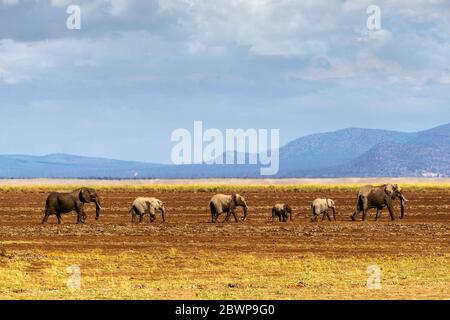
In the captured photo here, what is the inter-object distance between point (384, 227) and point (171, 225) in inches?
404

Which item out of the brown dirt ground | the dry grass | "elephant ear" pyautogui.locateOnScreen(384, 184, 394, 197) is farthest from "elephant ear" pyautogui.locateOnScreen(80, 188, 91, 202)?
"elephant ear" pyautogui.locateOnScreen(384, 184, 394, 197)

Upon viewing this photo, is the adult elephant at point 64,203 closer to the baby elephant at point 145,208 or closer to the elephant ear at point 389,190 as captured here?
the baby elephant at point 145,208

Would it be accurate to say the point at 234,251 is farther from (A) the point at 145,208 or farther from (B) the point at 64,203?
(B) the point at 64,203

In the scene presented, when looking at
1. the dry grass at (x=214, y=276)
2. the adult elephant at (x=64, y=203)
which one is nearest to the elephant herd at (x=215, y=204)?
the adult elephant at (x=64, y=203)

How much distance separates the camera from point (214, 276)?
1099 inches

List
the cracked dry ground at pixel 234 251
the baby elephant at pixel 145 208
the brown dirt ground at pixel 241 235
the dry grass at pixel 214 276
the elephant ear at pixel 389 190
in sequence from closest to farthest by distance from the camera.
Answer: the dry grass at pixel 214 276 → the cracked dry ground at pixel 234 251 → the brown dirt ground at pixel 241 235 → the baby elephant at pixel 145 208 → the elephant ear at pixel 389 190

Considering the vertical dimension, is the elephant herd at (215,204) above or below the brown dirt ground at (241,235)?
above

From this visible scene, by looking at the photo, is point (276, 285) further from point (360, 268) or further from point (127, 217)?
point (127, 217)

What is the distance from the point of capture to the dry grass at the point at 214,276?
22.6m

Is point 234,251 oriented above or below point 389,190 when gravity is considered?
below

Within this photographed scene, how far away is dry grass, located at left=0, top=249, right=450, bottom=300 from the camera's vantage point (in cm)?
2264

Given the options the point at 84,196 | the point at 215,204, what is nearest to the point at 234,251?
the point at 215,204

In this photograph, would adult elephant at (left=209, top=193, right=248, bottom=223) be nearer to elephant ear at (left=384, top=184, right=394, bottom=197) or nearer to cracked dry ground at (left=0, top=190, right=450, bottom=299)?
cracked dry ground at (left=0, top=190, right=450, bottom=299)

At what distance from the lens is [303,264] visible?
101 ft
